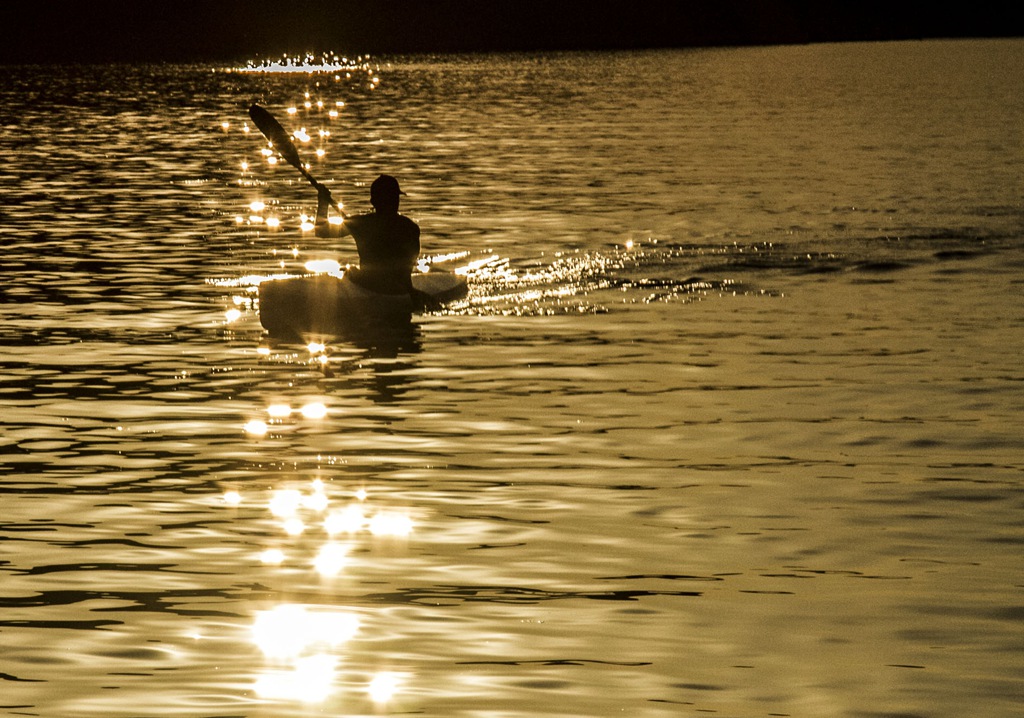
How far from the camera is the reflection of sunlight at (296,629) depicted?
9234 mm

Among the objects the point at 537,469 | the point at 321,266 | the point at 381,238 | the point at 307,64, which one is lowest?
the point at 537,469

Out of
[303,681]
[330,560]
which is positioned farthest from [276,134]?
[303,681]

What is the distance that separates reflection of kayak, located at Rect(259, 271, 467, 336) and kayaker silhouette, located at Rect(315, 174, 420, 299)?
12cm

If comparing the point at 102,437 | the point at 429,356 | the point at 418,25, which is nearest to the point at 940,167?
the point at 429,356

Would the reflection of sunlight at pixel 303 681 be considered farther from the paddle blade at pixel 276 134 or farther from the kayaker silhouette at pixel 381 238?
the paddle blade at pixel 276 134

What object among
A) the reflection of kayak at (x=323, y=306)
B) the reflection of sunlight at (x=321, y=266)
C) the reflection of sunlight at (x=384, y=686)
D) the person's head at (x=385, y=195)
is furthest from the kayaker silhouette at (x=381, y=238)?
the reflection of sunlight at (x=384, y=686)

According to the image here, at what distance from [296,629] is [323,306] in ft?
34.7

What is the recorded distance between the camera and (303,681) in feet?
28.7

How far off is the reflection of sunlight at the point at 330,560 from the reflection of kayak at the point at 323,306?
880cm

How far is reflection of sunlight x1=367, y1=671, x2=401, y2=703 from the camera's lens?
8.51 meters

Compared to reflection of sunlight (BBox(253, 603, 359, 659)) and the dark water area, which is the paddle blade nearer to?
the dark water area

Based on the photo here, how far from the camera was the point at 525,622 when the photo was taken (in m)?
9.60

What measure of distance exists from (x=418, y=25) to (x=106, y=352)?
172 m

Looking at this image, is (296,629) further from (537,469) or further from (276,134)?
(276,134)
